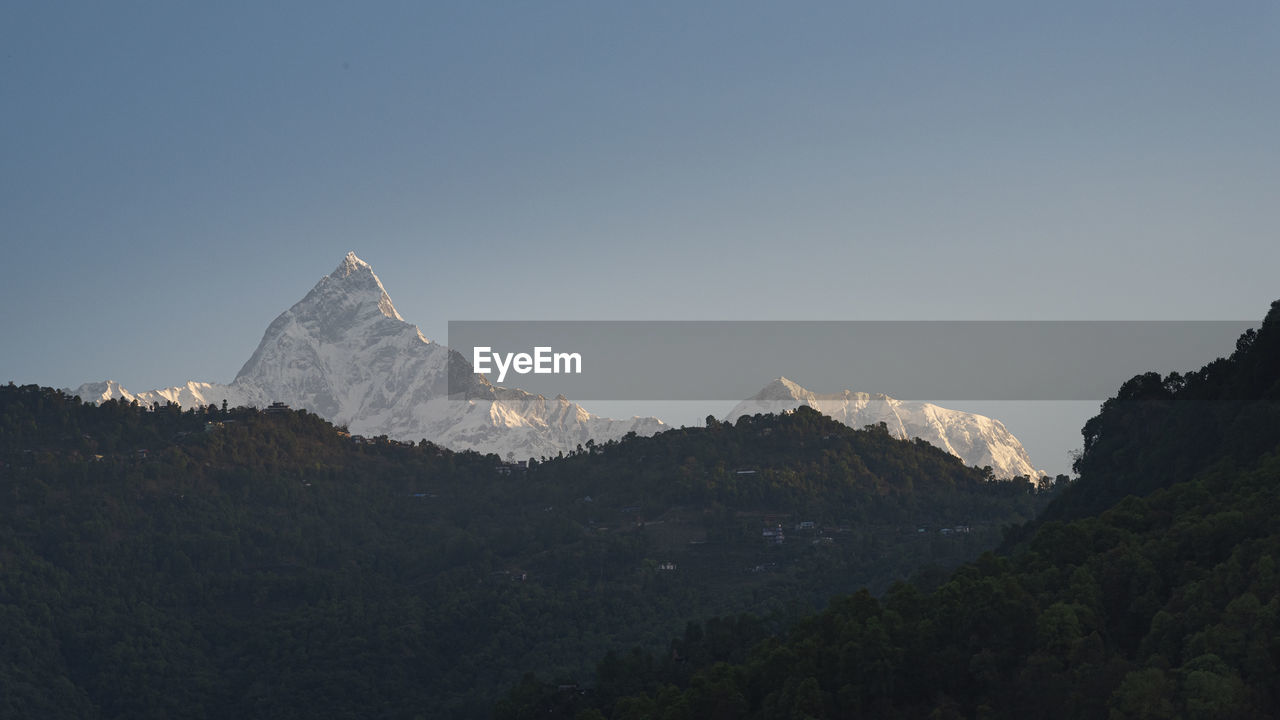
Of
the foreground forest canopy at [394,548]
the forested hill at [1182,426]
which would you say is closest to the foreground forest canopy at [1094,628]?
the forested hill at [1182,426]

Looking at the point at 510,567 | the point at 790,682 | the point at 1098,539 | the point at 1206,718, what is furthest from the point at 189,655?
the point at 1206,718

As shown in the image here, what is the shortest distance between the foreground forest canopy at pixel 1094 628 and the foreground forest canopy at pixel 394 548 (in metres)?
19.1

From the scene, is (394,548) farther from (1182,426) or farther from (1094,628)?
(1094,628)

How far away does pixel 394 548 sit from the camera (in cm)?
13338

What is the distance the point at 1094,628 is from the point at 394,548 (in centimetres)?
9155

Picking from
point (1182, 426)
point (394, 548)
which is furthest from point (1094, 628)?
point (394, 548)

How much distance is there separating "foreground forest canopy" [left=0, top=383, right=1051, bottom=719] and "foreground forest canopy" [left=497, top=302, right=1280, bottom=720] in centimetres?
1910

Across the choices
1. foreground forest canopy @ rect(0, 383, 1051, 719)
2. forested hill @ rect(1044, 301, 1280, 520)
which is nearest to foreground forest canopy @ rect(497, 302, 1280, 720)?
forested hill @ rect(1044, 301, 1280, 520)

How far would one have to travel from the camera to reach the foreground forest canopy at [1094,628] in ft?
144

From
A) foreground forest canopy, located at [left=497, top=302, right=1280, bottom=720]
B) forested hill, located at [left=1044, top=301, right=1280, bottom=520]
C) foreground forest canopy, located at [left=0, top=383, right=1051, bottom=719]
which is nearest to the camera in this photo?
foreground forest canopy, located at [left=497, top=302, right=1280, bottom=720]

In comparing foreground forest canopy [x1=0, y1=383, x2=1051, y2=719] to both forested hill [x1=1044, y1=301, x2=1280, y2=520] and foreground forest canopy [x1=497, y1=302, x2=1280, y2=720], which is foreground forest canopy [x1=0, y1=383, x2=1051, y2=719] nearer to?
forested hill [x1=1044, y1=301, x2=1280, y2=520]

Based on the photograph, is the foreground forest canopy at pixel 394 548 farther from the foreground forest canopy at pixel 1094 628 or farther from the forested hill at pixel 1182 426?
the foreground forest canopy at pixel 1094 628

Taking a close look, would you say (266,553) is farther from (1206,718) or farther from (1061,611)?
(1206,718)

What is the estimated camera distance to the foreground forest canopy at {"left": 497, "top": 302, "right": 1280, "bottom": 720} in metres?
43.8
